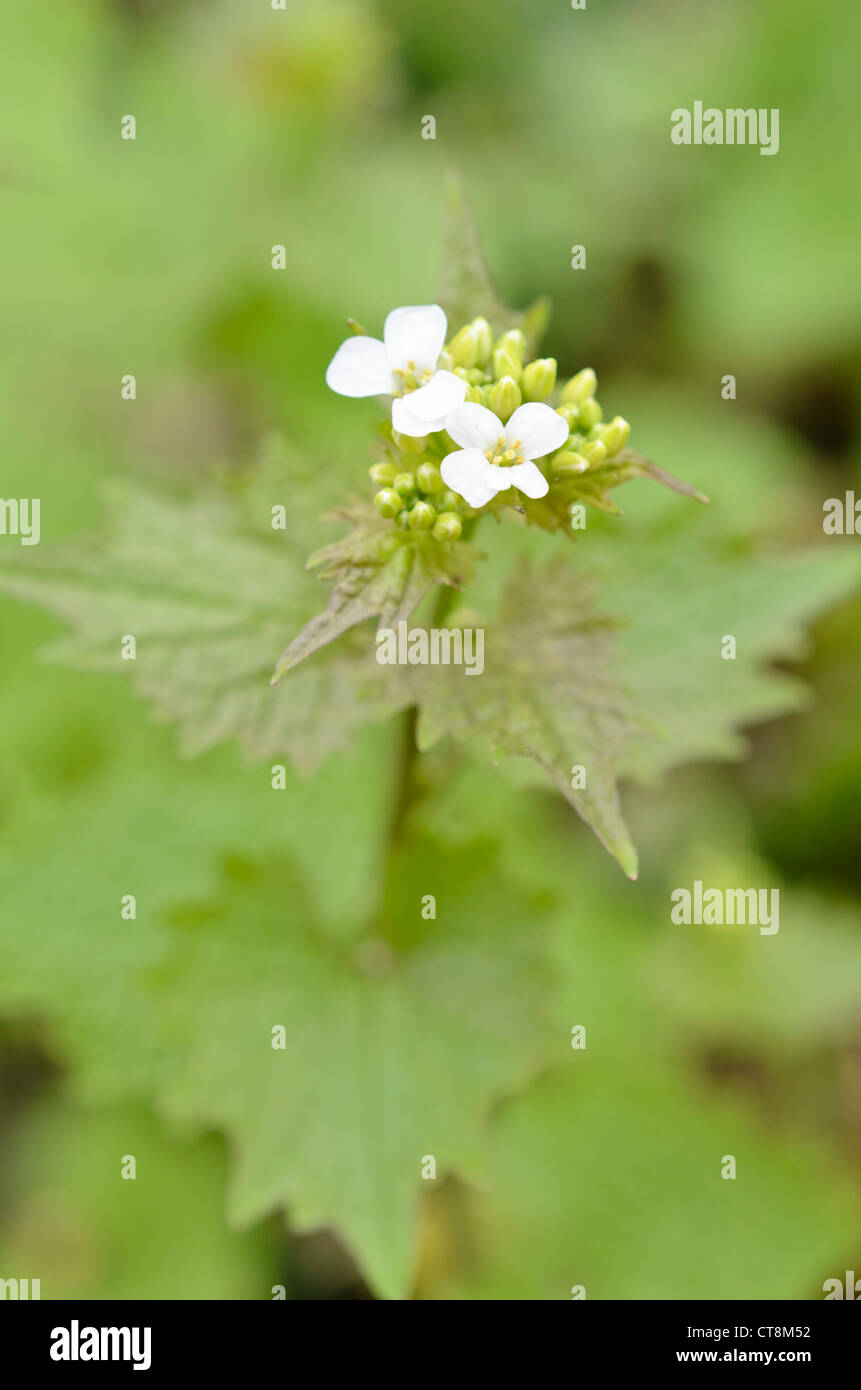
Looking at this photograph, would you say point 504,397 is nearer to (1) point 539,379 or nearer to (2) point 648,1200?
(1) point 539,379

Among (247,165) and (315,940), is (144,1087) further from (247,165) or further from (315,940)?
(247,165)

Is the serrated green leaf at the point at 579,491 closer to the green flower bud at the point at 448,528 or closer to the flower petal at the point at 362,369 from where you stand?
the green flower bud at the point at 448,528

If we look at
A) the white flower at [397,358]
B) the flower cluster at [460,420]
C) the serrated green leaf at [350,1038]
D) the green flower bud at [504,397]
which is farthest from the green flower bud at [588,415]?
the serrated green leaf at [350,1038]

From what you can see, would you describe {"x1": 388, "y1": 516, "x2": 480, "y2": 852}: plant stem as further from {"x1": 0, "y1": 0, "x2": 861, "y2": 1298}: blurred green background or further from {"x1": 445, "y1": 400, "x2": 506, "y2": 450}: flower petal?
{"x1": 445, "y1": 400, "x2": 506, "y2": 450}: flower petal

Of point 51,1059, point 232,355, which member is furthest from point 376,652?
point 232,355

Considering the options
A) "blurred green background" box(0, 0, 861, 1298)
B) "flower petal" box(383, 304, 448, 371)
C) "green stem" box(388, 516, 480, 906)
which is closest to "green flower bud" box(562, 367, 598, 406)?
"flower petal" box(383, 304, 448, 371)

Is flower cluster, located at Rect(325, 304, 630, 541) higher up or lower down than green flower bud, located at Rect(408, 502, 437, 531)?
higher up
